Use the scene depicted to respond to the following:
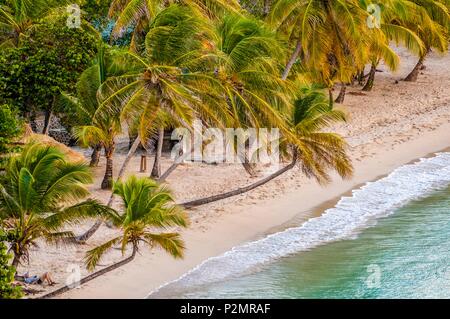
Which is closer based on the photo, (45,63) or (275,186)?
(45,63)

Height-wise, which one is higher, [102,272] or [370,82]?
[370,82]

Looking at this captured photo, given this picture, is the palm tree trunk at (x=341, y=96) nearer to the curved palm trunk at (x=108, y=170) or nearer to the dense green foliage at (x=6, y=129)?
the curved palm trunk at (x=108, y=170)

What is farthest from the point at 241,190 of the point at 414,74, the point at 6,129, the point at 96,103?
the point at 414,74

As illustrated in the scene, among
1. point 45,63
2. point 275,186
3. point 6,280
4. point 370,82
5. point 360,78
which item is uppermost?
point 360,78

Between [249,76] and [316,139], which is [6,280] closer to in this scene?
[249,76]
